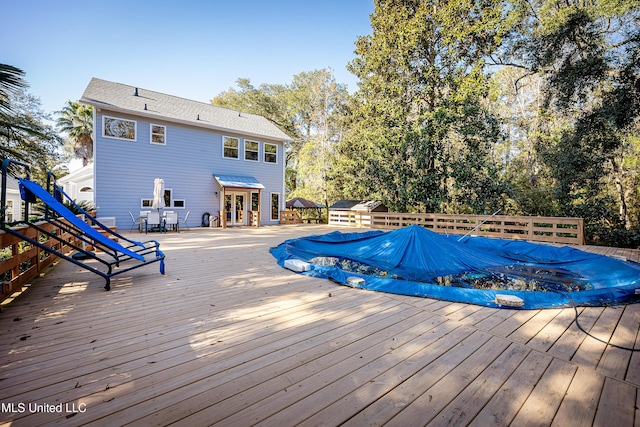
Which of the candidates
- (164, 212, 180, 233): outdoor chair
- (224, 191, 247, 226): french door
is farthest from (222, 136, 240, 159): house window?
(164, 212, 180, 233): outdoor chair

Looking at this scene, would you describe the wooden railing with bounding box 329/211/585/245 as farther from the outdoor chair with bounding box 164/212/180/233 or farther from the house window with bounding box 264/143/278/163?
the outdoor chair with bounding box 164/212/180/233

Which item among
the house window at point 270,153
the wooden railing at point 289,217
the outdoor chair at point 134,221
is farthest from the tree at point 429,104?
the outdoor chair at point 134,221

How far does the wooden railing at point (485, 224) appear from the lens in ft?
27.1

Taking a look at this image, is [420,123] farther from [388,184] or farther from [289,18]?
[289,18]

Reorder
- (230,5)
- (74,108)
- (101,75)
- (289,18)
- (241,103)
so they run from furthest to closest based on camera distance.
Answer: (241,103) < (74,108) < (101,75) < (289,18) < (230,5)

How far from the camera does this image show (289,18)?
38.7 ft

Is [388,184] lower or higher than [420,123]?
lower

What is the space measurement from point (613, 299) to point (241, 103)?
83.5ft

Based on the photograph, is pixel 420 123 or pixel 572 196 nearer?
pixel 572 196

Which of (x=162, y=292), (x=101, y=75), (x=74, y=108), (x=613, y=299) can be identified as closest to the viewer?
(x=613, y=299)

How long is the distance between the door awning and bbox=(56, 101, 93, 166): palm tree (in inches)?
451

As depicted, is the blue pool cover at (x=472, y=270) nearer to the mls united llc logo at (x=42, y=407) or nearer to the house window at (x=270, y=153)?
the mls united llc logo at (x=42, y=407)

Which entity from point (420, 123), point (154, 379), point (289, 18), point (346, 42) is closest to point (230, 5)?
point (289, 18)

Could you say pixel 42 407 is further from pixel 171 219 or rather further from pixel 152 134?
pixel 152 134
